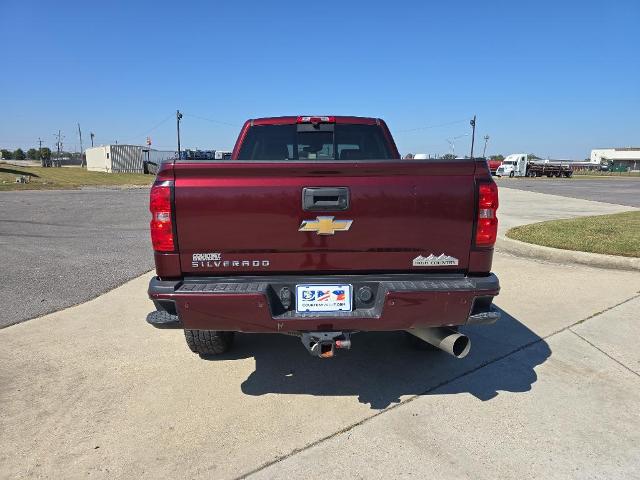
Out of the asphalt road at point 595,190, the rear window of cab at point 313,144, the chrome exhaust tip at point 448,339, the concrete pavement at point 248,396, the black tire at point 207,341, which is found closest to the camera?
the concrete pavement at point 248,396

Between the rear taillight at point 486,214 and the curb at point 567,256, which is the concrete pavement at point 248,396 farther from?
the curb at point 567,256

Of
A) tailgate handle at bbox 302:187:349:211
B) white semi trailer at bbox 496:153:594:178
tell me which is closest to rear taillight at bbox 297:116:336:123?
tailgate handle at bbox 302:187:349:211

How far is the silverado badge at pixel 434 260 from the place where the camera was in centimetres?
282

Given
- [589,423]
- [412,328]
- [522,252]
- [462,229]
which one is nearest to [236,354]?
[412,328]

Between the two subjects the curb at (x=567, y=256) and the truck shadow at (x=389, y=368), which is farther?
the curb at (x=567, y=256)

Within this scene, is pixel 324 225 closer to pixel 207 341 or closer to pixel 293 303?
pixel 293 303

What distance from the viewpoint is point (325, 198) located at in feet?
8.89

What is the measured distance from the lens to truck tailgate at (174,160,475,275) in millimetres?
2680

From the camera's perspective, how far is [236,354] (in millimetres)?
3887

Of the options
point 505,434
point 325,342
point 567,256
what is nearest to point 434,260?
point 325,342

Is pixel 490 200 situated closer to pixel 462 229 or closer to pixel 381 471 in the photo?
pixel 462 229

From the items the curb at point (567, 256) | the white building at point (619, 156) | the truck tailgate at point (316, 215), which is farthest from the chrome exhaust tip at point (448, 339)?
the white building at point (619, 156)

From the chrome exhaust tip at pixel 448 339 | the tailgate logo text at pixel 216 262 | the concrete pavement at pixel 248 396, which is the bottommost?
the concrete pavement at pixel 248 396

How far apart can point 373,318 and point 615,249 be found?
6.09 metres
